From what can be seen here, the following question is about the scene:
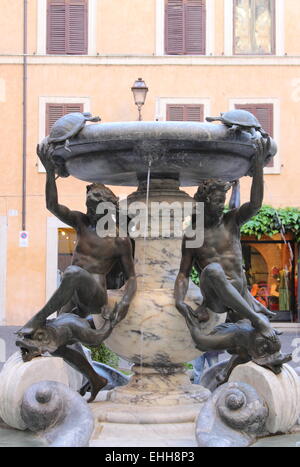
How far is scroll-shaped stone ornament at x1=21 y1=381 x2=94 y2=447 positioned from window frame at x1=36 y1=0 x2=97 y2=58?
50.6 feet

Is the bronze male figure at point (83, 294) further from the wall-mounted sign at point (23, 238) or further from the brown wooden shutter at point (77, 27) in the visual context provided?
the brown wooden shutter at point (77, 27)

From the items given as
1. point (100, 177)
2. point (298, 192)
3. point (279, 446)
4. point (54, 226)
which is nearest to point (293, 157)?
point (298, 192)

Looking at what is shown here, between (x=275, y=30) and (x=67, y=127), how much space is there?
49.1 ft

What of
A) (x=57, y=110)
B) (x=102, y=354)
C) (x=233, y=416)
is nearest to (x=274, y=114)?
(x=57, y=110)

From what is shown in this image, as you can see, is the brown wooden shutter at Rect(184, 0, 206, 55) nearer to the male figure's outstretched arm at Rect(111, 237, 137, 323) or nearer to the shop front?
the shop front

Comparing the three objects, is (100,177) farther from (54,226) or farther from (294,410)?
(54,226)

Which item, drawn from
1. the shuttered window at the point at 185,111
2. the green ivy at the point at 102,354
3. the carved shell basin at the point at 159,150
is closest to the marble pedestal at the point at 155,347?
the carved shell basin at the point at 159,150

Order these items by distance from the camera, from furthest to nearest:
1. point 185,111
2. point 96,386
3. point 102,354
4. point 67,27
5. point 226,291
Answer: point 67,27
point 185,111
point 102,354
point 96,386
point 226,291

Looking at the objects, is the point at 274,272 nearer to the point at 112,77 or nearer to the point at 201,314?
the point at 112,77

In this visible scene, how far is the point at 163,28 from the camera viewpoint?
19.2 metres

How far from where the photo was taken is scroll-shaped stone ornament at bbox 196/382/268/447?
14.2 ft

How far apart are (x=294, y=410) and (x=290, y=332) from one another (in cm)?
1366

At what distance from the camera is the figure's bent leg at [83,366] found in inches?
204

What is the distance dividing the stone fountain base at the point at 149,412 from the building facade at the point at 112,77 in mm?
13711
